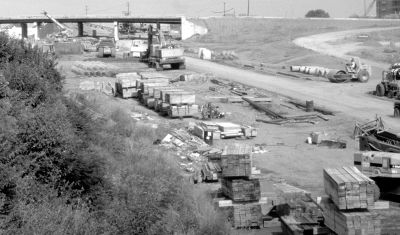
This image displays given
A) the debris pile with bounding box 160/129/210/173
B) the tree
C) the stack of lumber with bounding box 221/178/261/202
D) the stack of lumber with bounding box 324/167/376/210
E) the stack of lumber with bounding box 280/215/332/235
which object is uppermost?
the tree

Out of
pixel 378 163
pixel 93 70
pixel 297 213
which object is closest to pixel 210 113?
pixel 378 163

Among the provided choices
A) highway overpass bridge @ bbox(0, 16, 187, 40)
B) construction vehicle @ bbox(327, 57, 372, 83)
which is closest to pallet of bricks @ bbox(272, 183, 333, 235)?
construction vehicle @ bbox(327, 57, 372, 83)

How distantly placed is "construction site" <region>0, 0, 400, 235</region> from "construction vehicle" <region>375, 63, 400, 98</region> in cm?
7

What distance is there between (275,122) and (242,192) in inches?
632

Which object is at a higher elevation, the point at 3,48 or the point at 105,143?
the point at 3,48

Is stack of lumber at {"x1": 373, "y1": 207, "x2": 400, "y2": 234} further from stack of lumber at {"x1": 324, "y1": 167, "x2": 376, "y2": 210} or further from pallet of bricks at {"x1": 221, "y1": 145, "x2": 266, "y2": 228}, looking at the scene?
pallet of bricks at {"x1": 221, "y1": 145, "x2": 266, "y2": 228}

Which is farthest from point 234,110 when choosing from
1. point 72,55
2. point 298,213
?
point 72,55

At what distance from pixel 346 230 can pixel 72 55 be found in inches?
2501

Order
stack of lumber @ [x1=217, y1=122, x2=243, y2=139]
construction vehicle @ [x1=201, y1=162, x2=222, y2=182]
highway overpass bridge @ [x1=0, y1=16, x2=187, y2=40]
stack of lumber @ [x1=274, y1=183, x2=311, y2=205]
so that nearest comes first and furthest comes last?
stack of lumber @ [x1=274, y1=183, x2=311, y2=205] < construction vehicle @ [x1=201, y1=162, x2=222, y2=182] < stack of lumber @ [x1=217, y1=122, x2=243, y2=139] < highway overpass bridge @ [x1=0, y1=16, x2=187, y2=40]

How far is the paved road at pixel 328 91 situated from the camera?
31.8m

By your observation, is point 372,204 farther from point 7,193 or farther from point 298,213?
point 7,193

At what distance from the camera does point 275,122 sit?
29172 millimetres

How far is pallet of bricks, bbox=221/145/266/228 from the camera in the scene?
13.3 metres

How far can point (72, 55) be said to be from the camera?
71.7 m
